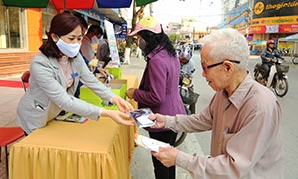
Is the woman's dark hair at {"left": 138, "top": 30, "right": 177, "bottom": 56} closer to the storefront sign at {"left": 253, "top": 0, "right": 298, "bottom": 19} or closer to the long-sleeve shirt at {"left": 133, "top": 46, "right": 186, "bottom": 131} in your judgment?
the long-sleeve shirt at {"left": 133, "top": 46, "right": 186, "bottom": 131}

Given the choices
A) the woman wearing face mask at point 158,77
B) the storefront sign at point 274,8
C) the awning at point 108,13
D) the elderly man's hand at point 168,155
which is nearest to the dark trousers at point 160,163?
the woman wearing face mask at point 158,77

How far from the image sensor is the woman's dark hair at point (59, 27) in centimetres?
164

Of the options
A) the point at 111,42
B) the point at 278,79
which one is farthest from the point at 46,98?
the point at 278,79

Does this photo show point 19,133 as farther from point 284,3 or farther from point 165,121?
point 284,3

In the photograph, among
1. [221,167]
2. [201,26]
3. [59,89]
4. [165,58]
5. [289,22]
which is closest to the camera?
[221,167]

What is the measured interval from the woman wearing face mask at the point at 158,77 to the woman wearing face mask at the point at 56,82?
24 centimetres

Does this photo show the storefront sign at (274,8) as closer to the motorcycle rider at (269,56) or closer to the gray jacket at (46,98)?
the motorcycle rider at (269,56)

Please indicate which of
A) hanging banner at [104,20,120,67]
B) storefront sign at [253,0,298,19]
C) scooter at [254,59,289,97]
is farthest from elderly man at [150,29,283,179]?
storefront sign at [253,0,298,19]

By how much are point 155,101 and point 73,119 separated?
2.10 ft

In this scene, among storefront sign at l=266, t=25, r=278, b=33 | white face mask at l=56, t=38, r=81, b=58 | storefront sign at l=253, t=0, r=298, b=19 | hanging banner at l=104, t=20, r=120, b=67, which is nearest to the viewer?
white face mask at l=56, t=38, r=81, b=58

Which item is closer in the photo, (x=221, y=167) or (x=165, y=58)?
(x=221, y=167)

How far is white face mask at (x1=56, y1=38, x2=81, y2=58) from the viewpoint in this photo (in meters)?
1.69

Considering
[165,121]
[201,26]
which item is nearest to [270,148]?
[165,121]

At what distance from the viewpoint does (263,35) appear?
116ft
